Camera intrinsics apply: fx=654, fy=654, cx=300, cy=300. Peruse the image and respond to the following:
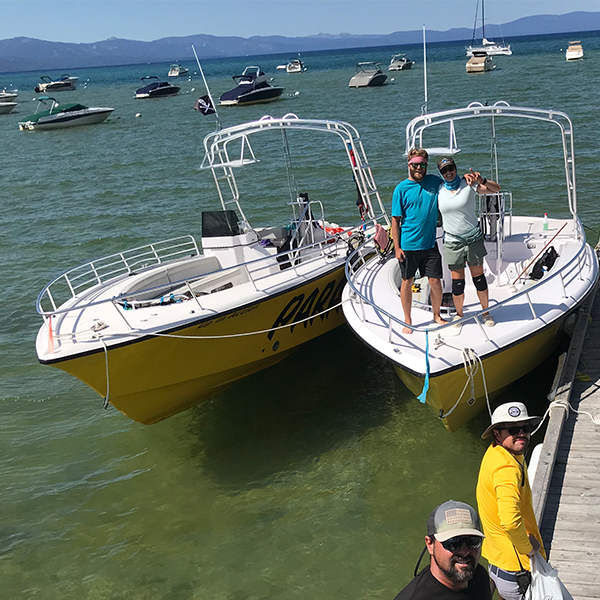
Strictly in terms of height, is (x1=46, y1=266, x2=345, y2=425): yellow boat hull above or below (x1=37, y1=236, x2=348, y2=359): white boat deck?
below

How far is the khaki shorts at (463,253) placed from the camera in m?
6.77

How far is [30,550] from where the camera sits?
7.10m

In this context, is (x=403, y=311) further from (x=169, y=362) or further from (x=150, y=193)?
(x=150, y=193)

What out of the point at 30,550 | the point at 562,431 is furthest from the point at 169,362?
the point at 562,431

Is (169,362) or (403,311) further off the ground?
(403,311)

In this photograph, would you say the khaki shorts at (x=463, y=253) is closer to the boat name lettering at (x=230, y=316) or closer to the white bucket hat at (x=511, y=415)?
the boat name lettering at (x=230, y=316)

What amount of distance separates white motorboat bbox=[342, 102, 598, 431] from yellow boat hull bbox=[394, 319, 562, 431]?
15mm

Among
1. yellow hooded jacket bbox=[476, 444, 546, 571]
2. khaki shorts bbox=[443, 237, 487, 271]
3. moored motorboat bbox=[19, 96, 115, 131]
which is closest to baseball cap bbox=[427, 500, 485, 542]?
yellow hooded jacket bbox=[476, 444, 546, 571]

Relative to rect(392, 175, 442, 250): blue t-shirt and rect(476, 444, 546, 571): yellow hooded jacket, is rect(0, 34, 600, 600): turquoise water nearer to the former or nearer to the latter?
rect(476, 444, 546, 571): yellow hooded jacket

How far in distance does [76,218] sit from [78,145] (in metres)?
18.0

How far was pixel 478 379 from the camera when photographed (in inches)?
271

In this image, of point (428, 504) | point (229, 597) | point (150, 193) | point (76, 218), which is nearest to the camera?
point (229, 597)

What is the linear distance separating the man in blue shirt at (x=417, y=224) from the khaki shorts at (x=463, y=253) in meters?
0.15

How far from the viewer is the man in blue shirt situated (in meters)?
6.65
